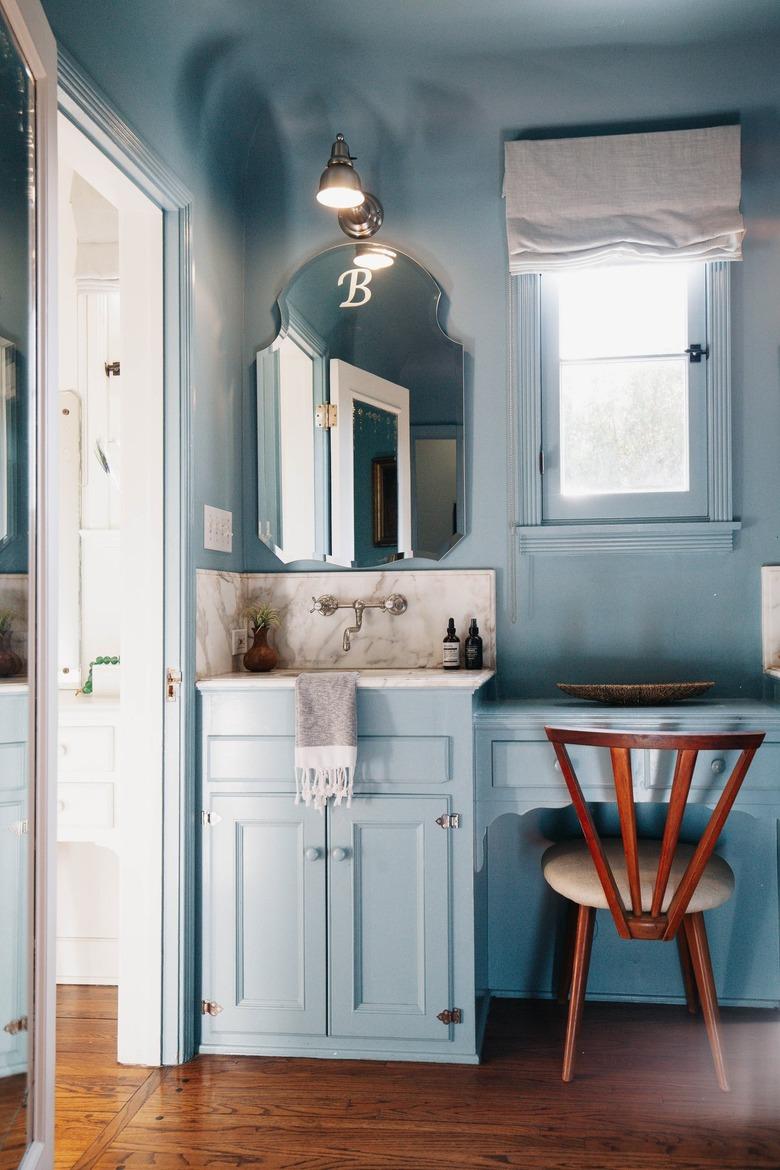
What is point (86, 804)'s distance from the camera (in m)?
2.70

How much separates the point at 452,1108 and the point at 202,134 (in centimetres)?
254

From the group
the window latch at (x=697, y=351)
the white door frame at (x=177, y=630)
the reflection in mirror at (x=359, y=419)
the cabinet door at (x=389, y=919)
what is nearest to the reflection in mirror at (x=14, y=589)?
the white door frame at (x=177, y=630)

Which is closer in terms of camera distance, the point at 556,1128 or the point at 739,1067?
the point at 556,1128

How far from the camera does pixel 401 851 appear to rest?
7.86ft

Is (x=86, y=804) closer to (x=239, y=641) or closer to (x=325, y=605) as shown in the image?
(x=239, y=641)

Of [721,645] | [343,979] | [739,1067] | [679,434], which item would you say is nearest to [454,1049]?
[343,979]

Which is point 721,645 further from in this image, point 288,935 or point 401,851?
point 288,935

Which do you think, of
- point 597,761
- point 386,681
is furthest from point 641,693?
point 386,681

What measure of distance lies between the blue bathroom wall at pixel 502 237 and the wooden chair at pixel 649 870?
0.69 m

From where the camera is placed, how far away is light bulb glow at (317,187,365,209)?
2.54 meters

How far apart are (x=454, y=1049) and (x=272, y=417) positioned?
1851 millimetres

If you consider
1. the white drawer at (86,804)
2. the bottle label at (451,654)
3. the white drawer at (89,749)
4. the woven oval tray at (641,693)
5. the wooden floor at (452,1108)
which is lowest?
the wooden floor at (452,1108)

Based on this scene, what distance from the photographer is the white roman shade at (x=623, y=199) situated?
282 cm

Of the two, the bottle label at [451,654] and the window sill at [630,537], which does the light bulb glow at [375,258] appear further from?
the bottle label at [451,654]
